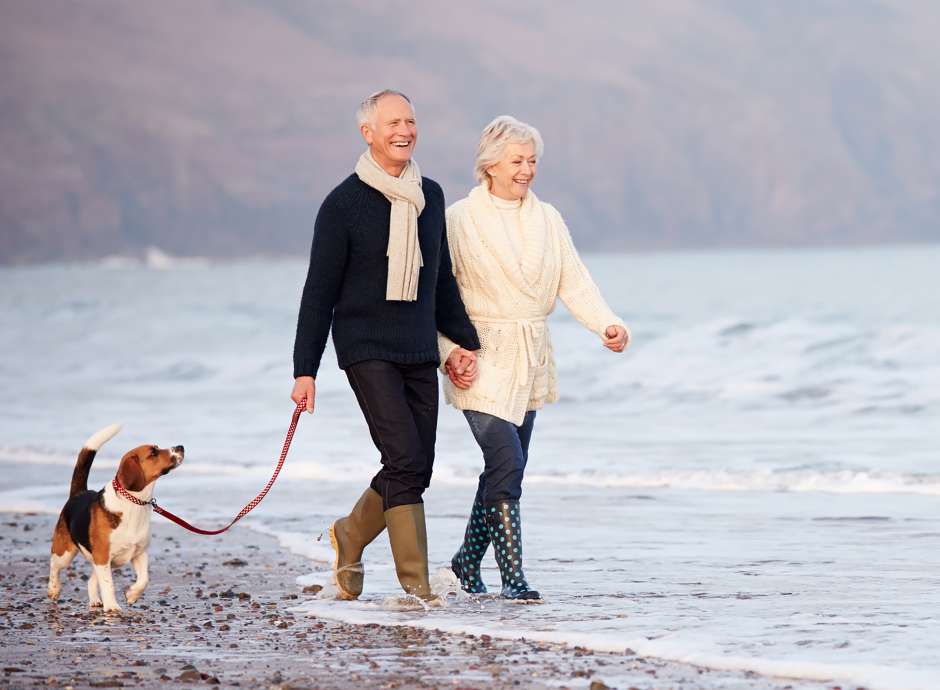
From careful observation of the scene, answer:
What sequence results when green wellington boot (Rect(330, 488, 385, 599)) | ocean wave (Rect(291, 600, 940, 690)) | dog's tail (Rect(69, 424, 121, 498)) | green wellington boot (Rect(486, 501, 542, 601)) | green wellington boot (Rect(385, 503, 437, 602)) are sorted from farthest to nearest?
dog's tail (Rect(69, 424, 121, 498)) → green wellington boot (Rect(330, 488, 385, 599)) → green wellington boot (Rect(486, 501, 542, 601)) → green wellington boot (Rect(385, 503, 437, 602)) → ocean wave (Rect(291, 600, 940, 690))

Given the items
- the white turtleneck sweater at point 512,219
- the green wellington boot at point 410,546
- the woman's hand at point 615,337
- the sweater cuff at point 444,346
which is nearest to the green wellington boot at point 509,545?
the green wellington boot at point 410,546

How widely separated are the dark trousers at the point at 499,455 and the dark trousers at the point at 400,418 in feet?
0.59

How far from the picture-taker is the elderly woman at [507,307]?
5.32 m

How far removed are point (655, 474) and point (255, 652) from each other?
18.9 ft

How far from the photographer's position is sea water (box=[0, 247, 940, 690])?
4.99m

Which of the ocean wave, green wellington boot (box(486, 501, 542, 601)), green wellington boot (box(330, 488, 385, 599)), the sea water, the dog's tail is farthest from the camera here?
the dog's tail

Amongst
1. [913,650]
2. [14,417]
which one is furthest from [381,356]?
[14,417]

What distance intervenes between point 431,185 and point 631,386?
13.2 meters

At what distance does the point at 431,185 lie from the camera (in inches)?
209

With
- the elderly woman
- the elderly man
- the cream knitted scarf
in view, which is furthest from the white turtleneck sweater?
the cream knitted scarf

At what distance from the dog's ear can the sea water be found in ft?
2.65

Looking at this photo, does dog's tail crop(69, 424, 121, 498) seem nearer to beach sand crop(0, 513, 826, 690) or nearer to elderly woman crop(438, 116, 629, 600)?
beach sand crop(0, 513, 826, 690)

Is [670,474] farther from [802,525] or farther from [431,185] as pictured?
[431,185]

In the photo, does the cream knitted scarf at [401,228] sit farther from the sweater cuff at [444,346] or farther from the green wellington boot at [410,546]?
the green wellington boot at [410,546]
